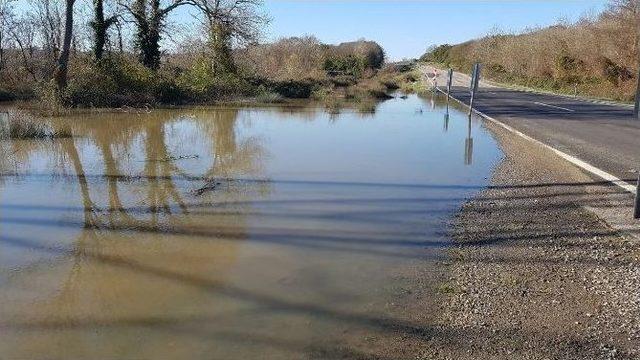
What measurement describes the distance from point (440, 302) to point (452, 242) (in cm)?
166

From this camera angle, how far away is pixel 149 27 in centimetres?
2611

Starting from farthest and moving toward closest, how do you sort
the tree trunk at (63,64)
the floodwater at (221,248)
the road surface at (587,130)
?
the tree trunk at (63,64)
the road surface at (587,130)
the floodwater at (221,248)

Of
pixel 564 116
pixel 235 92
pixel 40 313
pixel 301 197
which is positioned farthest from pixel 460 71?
pixel 40 313

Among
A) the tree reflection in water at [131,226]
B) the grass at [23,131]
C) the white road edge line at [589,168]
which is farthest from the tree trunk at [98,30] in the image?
the white road edge line at [589,168]

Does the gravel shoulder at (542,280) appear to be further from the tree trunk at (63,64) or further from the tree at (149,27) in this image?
the tree at (149,27)

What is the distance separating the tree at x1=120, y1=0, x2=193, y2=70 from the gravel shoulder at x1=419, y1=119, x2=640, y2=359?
22560mm

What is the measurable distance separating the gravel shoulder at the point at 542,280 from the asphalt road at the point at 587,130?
2.63 metres

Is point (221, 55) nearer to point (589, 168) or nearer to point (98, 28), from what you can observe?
point (98, 28)

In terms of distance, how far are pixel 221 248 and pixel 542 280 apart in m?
3.20

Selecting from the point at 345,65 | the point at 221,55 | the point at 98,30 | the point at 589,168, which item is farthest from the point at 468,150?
the point at 345,65

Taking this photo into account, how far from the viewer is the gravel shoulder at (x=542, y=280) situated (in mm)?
3607

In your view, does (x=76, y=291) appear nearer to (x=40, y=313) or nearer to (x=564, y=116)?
(x=40, y=313)

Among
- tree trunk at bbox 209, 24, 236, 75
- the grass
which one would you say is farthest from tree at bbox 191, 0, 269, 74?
the grass

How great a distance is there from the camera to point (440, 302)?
170 inches
